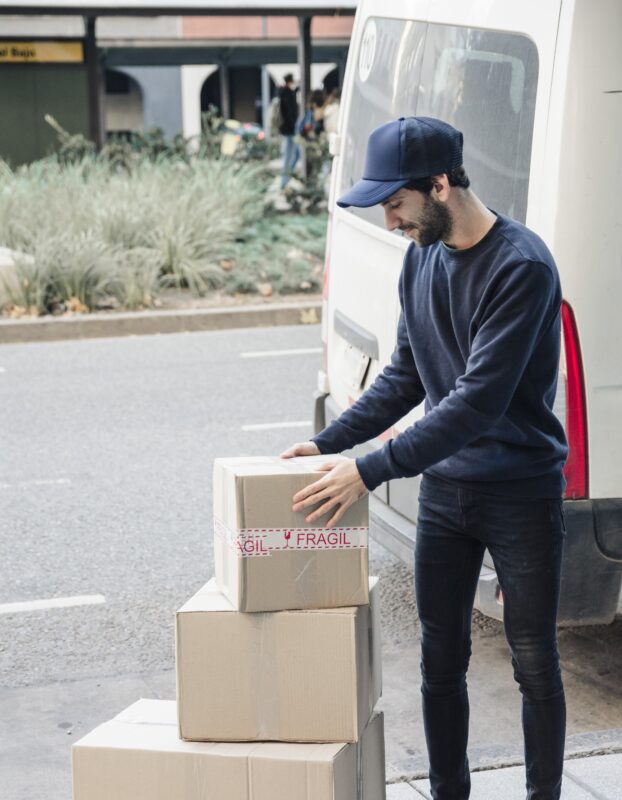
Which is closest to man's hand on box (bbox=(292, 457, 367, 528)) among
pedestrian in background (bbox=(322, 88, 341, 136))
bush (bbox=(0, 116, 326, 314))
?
bush (bbox=(0, 116, 326, 314))

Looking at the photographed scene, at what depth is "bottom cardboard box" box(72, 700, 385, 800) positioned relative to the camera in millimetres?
2908

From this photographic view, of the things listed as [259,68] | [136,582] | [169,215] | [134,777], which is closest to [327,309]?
[136,582]

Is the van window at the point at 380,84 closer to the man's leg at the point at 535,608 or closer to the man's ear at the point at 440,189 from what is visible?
the man's ear at the point at 440,189

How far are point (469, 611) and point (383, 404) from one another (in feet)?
1.81

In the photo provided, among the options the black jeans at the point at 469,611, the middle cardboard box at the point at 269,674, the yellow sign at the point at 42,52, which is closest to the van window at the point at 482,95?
the black jeans at the point at 469,611

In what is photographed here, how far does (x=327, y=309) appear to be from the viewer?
17.5 ft

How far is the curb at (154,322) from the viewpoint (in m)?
11.7

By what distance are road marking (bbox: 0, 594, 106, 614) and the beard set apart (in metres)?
2.97

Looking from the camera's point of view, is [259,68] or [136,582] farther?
[259,68]

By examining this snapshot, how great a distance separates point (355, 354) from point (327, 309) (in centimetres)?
45

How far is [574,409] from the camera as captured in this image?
3.84m

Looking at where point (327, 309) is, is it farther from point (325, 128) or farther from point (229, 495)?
point (325, 128)

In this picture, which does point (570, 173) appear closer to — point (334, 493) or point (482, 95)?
point (482, 95)

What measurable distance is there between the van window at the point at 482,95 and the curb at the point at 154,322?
739 cm
